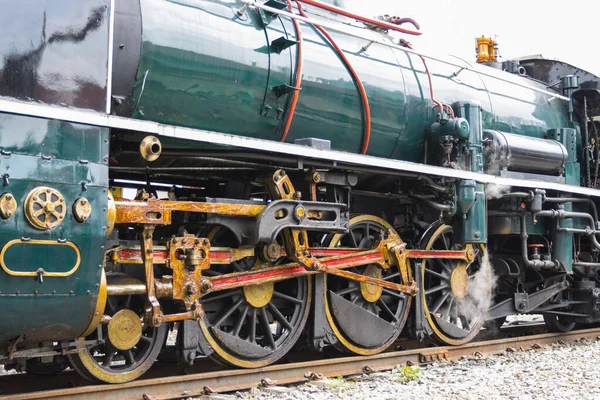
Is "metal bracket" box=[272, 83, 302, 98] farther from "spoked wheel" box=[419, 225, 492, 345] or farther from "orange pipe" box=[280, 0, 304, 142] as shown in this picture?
"spoked wheel" box=[419, 225, 492, 345]

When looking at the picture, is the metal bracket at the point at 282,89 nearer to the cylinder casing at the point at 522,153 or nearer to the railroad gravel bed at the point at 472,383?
the railroad gravel bed at the point at 472,383

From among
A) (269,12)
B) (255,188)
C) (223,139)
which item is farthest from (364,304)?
(269,12)

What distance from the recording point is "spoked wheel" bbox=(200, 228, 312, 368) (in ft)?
16.6

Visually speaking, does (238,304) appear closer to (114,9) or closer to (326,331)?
(326,331)

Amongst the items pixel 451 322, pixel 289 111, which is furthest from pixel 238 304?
pixel 451 322

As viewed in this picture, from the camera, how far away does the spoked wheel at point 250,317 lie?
199 inches

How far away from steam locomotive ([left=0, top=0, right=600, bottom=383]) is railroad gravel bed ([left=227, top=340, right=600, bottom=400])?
432 millimetres

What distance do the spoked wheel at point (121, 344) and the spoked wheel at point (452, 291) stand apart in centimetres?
279

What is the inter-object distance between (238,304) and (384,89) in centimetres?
232

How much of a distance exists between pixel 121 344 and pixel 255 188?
1810 mm

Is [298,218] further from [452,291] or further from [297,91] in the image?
[452,291]

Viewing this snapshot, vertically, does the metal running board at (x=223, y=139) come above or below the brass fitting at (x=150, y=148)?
above

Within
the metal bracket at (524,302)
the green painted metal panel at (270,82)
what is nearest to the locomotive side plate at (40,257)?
the green painted metal panel at (270,82)

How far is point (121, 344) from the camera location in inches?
172
